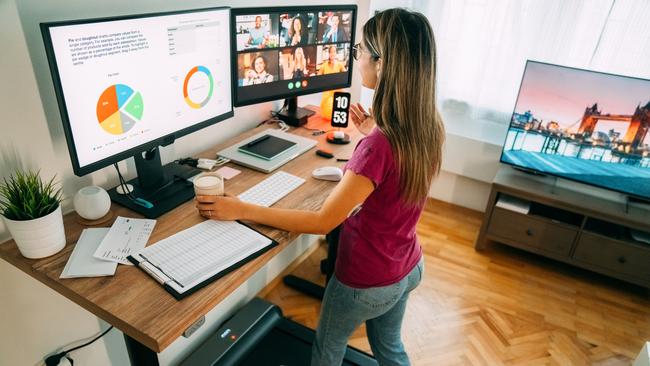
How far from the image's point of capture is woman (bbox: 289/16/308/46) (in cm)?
181

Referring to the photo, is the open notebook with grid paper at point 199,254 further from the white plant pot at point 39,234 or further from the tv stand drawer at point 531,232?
the tv stand drawer at point 531,232

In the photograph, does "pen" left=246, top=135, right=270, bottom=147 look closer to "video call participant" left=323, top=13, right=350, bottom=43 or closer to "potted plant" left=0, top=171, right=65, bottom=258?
"video call participant" left=323, top=13, right=350, bottom=43

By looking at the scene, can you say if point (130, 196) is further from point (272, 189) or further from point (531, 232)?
point (531, 232)

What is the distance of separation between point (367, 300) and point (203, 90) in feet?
2.86

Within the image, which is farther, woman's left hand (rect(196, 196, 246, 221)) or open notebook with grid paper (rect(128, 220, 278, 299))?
woman's left hand (rect(196, 196, 246, 221))

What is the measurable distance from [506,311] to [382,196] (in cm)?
153

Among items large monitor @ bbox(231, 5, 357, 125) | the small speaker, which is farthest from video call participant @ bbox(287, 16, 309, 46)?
the small speaker

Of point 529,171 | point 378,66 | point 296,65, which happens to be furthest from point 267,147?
point 529,171

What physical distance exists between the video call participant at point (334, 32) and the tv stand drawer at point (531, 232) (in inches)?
53.9

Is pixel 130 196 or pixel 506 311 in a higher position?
pixel 130 196

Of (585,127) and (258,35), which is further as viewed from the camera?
(585,127)

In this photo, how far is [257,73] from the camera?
70.0 inches

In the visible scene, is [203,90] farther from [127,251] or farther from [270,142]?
[127,251]

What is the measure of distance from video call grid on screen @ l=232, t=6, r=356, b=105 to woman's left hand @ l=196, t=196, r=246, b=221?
575mm
